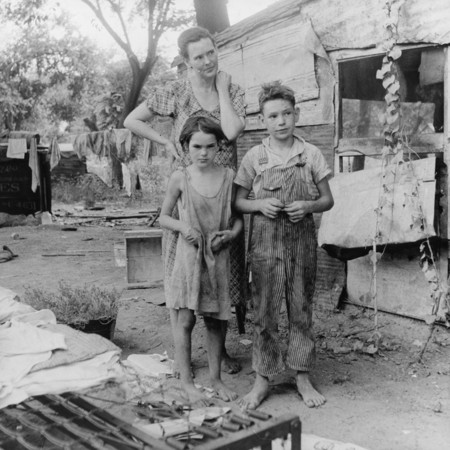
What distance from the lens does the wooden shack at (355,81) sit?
4531mm

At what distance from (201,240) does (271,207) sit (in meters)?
0.45

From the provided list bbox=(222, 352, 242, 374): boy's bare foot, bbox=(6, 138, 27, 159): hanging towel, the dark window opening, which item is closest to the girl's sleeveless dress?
bbox=(222, 352, 242, 374): boy's bare foot

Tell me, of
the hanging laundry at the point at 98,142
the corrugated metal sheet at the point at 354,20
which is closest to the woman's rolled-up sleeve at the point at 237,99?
the corrugated metal sheet at the point at 354,20

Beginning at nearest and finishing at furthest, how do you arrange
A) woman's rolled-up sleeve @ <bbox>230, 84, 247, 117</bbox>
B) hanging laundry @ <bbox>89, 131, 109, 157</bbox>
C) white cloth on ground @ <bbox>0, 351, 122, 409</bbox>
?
1. white cloth on ground @ <bbox>0, 351, 122, 409</bbox>
2. woman's rolled-up sleeve @ <bbox>230, 84, 247, 117</bbox>
3. hanging laundry @ <bbox>89, 131, 109, 157</bbox>

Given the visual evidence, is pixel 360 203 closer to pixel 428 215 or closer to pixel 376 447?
pixel 428 215

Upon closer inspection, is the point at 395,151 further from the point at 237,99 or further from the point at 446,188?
the point at 237,99

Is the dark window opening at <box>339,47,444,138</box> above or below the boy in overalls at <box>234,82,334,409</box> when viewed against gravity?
above

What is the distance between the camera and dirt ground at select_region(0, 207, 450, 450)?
324 cm

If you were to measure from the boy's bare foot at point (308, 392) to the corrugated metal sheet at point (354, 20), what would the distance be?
8.51ft

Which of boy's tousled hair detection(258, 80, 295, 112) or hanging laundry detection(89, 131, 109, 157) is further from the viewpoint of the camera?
hanging laundry detection(89, 131, 109, 157)

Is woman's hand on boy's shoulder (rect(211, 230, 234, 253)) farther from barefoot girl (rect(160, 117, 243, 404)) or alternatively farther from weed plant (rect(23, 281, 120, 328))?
weed plant (rect(23, 281, 120, 328))

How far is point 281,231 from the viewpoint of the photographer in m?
3.53

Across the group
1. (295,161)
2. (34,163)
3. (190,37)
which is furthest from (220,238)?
(34,163)

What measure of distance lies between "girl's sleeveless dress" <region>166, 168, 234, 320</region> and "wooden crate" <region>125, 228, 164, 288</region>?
327 cm
